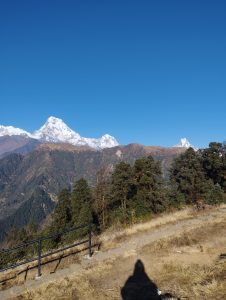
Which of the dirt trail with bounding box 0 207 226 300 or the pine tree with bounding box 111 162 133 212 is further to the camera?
the pine tree with bounding box 111 162 133 212

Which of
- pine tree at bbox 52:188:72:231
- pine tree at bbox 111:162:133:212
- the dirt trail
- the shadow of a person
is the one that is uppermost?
pine tree at bbox 111:162:133:212

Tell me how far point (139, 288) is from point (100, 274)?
230cm

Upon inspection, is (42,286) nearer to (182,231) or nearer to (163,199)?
(182,231)

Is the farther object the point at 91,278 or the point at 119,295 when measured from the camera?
the point at 91,278

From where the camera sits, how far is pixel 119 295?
11922 mm

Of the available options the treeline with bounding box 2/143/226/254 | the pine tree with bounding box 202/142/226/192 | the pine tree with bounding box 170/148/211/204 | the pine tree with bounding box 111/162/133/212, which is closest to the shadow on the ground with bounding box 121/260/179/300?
the treeline with bounding box 2/143/226/254

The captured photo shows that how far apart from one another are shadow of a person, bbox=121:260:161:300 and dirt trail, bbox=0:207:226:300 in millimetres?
253

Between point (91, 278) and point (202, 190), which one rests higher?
point (202, 190)

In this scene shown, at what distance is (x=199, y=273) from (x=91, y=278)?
4290 millimetres

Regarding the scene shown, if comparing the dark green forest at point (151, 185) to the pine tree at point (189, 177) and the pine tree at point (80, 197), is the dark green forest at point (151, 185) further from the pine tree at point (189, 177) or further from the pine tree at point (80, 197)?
the pine tree at point (80, 197)

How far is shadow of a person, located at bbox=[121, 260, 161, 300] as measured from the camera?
38.3 ft

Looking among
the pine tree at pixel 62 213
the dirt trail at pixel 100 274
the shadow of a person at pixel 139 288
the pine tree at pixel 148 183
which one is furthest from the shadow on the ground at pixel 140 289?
the pine tree at pixel 62 213

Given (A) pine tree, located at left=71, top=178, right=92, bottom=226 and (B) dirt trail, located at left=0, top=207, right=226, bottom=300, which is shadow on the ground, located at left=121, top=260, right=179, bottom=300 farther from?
(A) pine tree, located at left=71, top=178, right=92, bottom=226

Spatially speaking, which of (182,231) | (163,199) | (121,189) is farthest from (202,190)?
(182,231)
